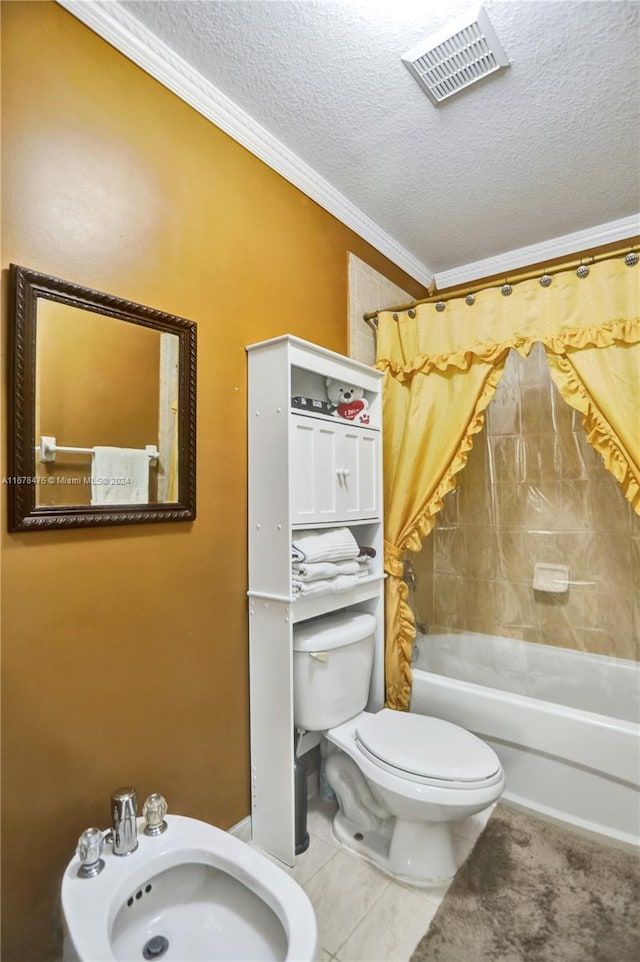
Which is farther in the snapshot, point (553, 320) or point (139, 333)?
point (553, 320)

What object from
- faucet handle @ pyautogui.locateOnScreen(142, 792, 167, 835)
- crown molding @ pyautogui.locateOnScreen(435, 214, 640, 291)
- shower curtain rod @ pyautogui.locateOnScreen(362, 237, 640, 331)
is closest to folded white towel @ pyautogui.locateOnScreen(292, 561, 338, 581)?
faucet handle @ pyautogui.locateOnScreen(142, 792, 167, 835)

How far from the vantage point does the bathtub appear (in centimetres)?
167

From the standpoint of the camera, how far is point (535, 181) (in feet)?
6.37

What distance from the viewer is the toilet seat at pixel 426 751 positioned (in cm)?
144

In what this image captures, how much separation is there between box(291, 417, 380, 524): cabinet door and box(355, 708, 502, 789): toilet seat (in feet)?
2.50

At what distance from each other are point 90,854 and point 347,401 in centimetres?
161

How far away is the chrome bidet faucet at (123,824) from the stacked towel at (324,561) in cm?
71

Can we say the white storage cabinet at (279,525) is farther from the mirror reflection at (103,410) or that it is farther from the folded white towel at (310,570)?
the mirror reflection at (103,410)

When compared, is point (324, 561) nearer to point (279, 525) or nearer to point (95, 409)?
point (279, 525)

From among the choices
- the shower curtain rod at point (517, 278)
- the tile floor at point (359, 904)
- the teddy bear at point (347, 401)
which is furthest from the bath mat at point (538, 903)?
the shower curtain rod at point (517, 278)

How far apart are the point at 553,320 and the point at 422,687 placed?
1556mm

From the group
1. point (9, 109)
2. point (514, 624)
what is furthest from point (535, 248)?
point (9, 109)

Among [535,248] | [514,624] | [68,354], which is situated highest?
[535,248]

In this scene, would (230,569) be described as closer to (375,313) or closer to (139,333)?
(139,333)
